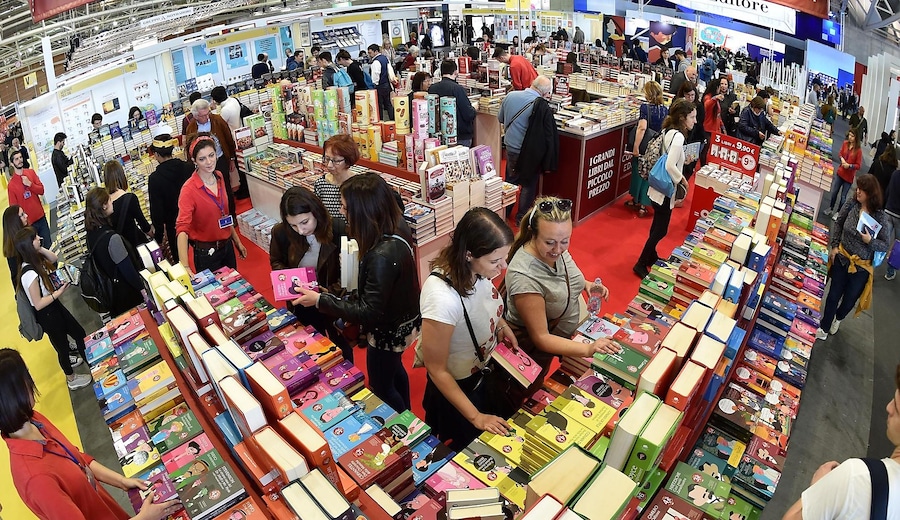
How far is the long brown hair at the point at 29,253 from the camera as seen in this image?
4.11m

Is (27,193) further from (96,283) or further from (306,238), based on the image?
(306,238)

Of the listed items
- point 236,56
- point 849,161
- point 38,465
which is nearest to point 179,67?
point 236,56

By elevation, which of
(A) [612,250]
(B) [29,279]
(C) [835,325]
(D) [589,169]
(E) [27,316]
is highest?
(B) [29,279]

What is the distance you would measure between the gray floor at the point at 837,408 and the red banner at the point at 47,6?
3.81 m

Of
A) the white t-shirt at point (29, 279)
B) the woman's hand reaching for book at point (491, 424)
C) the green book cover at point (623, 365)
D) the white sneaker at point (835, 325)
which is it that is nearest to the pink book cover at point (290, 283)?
the woman's hand reaching for book at point (491, 424)

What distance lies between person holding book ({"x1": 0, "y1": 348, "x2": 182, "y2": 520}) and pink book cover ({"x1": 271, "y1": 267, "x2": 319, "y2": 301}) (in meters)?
1.20

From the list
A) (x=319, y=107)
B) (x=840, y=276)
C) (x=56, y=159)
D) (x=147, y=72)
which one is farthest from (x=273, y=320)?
(x=147, y=72)

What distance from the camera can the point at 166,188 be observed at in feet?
16.6

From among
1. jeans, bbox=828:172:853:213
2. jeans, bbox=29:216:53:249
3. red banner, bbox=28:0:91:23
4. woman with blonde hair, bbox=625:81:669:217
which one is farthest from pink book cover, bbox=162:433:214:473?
jeans, bbox=828:172:853:213

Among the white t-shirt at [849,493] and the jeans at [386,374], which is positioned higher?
the white t-shirt at [849,493]

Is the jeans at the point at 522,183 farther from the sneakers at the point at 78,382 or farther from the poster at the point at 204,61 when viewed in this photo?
the poster at the point at 204,61

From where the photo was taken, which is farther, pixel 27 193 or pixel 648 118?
pixel 648 118

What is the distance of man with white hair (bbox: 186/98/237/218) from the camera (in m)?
6.43

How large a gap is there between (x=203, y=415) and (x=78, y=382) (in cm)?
319
